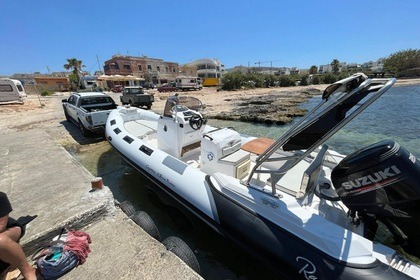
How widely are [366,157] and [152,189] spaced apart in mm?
3544

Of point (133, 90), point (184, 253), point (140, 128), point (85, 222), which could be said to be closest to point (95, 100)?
point (140, 128)

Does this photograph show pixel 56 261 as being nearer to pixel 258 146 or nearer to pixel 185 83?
pixel 258 146

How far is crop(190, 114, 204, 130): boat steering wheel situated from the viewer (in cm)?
410

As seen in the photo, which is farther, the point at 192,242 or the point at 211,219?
the point at 192,242

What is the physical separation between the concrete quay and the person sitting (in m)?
0.28

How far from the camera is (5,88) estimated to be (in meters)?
16.5

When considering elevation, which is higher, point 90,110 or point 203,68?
point 203,68

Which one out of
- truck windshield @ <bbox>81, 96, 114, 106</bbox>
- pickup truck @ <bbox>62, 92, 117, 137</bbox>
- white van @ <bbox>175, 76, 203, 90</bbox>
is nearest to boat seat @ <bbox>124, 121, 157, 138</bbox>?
pickup truck @ <bbox>62, 92, 117, 137</bbox>

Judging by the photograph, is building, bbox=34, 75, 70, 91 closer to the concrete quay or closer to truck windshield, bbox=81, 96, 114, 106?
truck windshield, bbox=81, 96, 114, 106

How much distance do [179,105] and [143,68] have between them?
161 feet

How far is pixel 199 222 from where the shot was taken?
3.43m

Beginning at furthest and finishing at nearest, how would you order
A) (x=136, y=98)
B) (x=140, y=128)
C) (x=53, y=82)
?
(x=53, y=82)
(x=136, y=98)
(x=140, y=128)

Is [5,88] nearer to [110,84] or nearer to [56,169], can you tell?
[56,169]

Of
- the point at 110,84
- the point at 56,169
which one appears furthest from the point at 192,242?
the point at 110,84
